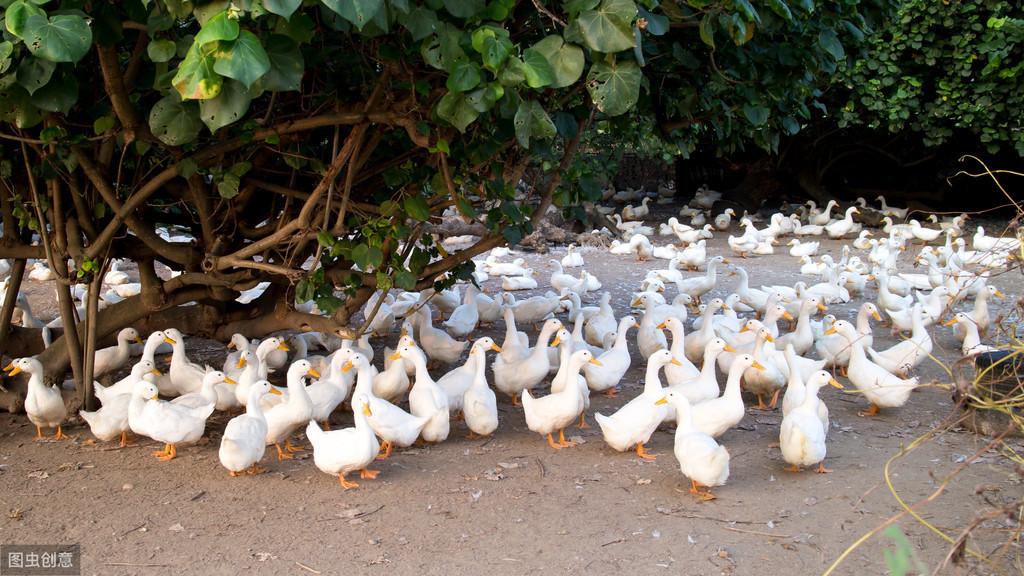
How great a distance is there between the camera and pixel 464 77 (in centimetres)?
331

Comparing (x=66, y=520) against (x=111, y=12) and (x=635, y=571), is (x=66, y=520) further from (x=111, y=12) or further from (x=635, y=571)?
(x=635, y=571)

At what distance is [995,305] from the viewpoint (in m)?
9.70

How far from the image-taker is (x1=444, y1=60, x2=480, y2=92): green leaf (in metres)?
3.29

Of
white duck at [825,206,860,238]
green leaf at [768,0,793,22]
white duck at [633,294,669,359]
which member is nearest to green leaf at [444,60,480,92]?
green leaf at [768,0,793,22]

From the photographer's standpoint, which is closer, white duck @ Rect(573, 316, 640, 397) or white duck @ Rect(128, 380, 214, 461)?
white duck @ Rect(128, 380, 214, 461)

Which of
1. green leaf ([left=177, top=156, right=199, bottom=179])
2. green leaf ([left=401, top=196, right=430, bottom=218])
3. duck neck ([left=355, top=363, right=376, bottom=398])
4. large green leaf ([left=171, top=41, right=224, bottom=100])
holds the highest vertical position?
large green leaf ([left=171, top=41, right=224, bottom=100])

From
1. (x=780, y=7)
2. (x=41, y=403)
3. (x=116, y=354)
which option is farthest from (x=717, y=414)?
(x=116, y=354)

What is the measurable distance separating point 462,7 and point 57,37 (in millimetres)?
1353

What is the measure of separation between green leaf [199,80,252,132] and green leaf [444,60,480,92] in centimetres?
74

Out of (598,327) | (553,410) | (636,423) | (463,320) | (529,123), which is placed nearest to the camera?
(529,123)

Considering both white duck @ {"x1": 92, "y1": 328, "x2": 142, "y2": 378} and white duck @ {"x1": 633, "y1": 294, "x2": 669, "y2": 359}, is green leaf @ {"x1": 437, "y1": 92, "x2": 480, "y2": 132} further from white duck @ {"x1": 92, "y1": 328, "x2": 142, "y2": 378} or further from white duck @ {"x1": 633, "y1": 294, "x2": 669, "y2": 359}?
white duck @ {"x1": 633, "y1": 294, "x2": 669, "y2": 359}

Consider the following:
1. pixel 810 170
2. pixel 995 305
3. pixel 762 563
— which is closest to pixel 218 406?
pixel 762 563

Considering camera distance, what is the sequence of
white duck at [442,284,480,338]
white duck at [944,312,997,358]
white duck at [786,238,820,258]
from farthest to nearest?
white duck at [786,238,820,258], white duck at [442,284,480,338], white duck at [944,312,997,358]

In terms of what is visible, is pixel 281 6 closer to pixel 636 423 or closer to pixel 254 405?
pixel 254 405
